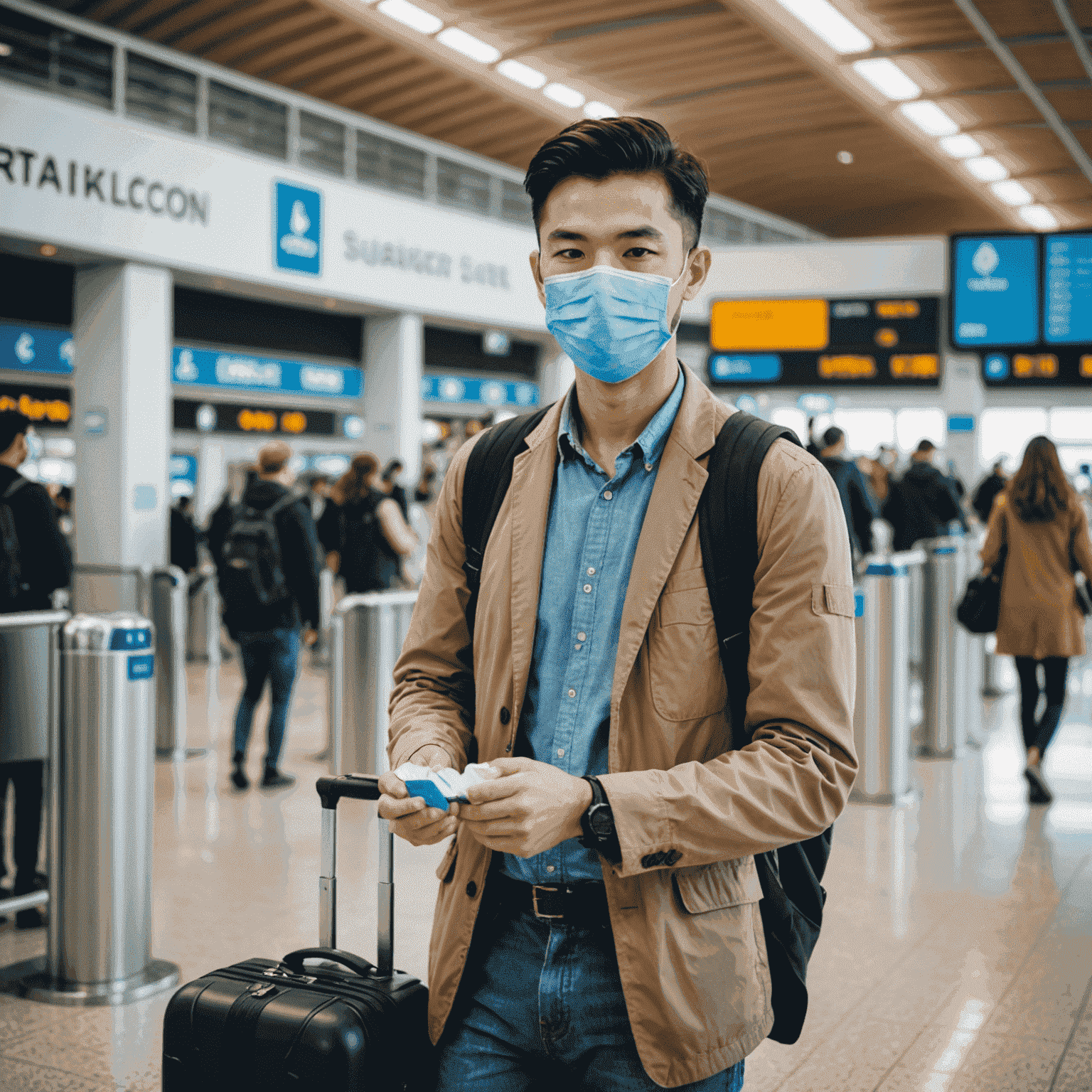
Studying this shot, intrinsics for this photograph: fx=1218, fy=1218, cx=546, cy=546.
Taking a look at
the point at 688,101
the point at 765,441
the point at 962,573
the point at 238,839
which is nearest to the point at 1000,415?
the point at 688,101

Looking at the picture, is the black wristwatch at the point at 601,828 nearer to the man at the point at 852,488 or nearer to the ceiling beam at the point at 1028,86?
the man at the point at 852,488

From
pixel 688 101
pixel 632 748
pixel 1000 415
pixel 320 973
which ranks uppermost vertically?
pixel 688 101

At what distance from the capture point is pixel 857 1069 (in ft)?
10.5

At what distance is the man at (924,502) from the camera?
1082 cm

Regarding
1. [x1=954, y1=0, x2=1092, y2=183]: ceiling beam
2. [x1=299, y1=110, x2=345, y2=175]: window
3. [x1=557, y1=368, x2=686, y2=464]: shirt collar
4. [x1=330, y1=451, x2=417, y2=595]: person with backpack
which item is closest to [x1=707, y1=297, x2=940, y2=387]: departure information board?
[x1=954, y1=0, x2=1092, y2=183]: ceiling beam

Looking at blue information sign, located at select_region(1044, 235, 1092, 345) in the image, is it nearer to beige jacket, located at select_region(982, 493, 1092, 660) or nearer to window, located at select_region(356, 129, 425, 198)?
beige jacket, located at select_region(982, 493, 1092, 660)

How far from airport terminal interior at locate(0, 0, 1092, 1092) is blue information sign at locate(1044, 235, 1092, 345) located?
36 mm

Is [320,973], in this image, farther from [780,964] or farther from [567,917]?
[780,964]

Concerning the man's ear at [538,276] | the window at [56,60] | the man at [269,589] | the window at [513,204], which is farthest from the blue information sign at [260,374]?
the man's ear at [538,276]

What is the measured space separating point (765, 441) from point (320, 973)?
1.02m

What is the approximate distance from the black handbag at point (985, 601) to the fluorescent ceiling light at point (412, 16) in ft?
26.8

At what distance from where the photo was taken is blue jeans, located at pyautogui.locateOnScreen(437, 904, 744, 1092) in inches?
57.4

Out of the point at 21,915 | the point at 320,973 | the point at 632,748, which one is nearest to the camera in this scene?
the point at 632,748

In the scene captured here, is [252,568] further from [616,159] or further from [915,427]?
[915,427]
